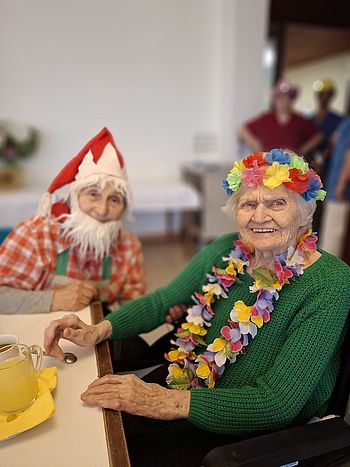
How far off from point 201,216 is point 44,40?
2.07 metres

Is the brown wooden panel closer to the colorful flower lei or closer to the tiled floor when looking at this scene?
the colorful flower lei

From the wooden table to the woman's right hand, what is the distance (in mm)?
42

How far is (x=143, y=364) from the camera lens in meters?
1.23

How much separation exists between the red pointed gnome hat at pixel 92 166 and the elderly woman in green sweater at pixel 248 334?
1.58ft

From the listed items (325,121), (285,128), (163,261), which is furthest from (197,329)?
(325,121)

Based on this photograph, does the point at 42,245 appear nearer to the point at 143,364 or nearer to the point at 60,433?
the point at 143,364

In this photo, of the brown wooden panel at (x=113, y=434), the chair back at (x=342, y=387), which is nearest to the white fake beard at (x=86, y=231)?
the brown wooden panel at (x=113, y=434)

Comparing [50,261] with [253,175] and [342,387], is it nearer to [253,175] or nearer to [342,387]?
[253,175]

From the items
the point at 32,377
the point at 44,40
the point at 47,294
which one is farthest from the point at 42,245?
the point at 44,40

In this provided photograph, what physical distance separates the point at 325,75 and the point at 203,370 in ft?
23.9

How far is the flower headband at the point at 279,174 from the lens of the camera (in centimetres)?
99

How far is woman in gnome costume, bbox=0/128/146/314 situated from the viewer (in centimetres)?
138

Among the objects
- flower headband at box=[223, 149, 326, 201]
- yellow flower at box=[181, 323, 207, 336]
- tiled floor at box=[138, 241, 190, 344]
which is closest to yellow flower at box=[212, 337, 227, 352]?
yellow flower at box=[181, 323, 207, 336]

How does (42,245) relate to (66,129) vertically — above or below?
below
